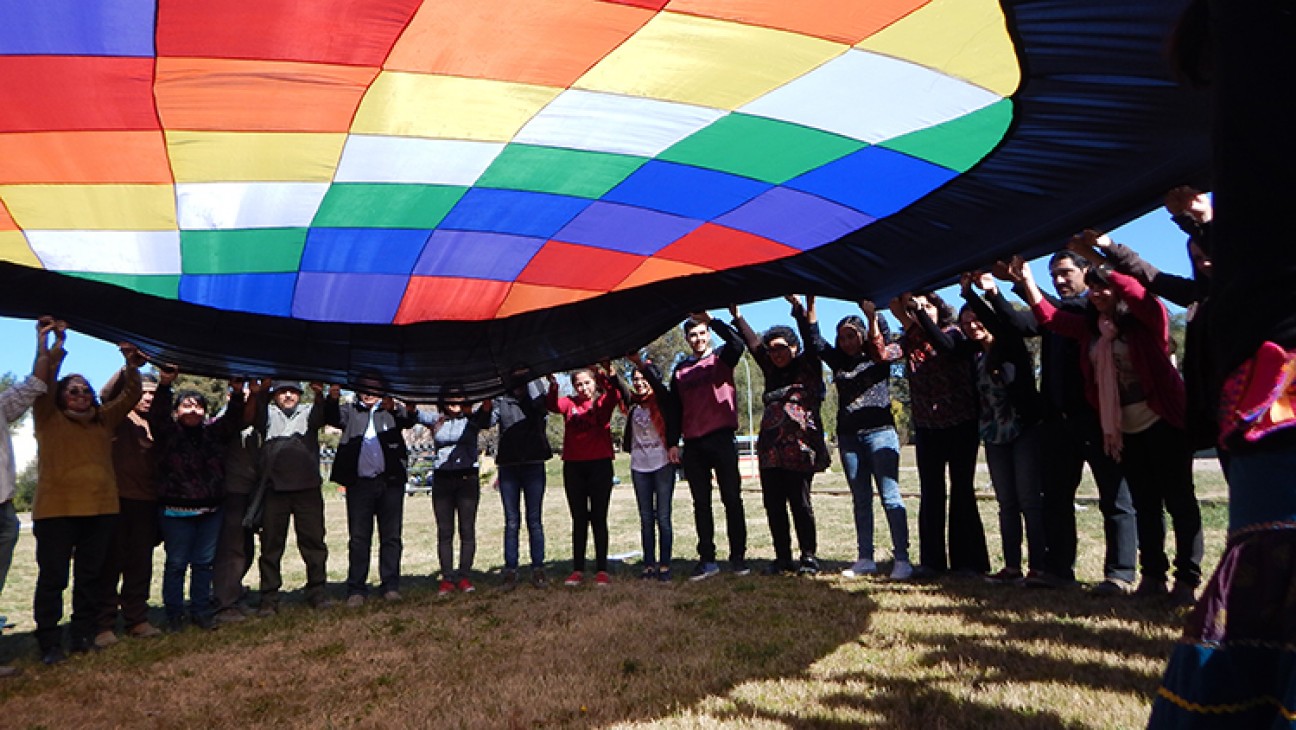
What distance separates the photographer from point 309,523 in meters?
6.29

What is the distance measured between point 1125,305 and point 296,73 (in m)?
4.15

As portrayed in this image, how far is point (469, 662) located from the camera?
4121mm

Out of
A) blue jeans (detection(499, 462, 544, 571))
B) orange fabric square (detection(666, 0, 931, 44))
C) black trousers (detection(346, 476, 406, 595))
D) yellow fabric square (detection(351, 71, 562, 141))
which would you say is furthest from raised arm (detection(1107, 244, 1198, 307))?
black trousers (detection(346, 476, 406, 595))

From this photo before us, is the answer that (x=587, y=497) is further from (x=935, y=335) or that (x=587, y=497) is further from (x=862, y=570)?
(x=935, y=335)

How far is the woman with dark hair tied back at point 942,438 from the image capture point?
5.57 m

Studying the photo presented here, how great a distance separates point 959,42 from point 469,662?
359cm

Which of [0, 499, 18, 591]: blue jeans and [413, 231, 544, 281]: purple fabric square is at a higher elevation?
[413, 231, 544, 281]: purple fabric square

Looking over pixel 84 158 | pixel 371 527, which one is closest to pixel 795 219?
pixel 84 158

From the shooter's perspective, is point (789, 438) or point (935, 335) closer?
point (935, 335)

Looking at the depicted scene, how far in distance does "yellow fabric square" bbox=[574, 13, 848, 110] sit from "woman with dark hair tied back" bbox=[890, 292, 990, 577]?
95.2 inches

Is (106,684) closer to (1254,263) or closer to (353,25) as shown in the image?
(353,25)

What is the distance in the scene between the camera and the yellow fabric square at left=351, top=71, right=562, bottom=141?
3357 mm

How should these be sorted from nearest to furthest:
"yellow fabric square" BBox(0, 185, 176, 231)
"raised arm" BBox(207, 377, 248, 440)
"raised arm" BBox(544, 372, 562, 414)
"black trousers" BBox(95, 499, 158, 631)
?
"yellow fabric square" BBox(0, 185, 176, 231) → "black trousers" BBox(95, 499, 158, 631) → "raised arm" BBox(207, 377, 248, 440) → "raised arm" BBox(544, 372, 562, 414)

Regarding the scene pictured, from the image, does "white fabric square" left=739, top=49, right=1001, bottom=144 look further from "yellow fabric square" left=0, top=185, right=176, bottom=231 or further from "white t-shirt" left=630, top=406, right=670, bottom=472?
"white t-shirt" left=630, top=406, right=670, bottom=472
